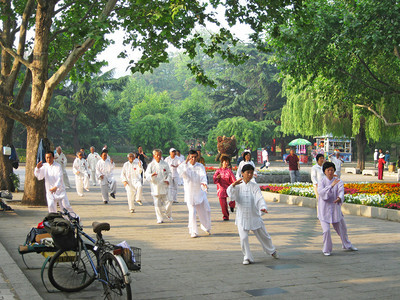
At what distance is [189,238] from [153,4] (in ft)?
20.4

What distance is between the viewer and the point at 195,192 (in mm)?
10281

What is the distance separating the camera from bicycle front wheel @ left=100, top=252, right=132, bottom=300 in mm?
4938

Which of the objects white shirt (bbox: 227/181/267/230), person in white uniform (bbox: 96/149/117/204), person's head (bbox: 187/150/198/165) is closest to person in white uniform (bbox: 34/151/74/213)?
person's head (bbox: 187/150/198/165)

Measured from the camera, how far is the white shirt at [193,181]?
1023 cm

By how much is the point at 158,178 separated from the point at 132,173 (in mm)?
2713

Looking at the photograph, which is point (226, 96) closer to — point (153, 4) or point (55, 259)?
point (153, 4)

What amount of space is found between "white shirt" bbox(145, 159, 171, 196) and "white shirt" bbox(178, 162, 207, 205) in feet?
5.08

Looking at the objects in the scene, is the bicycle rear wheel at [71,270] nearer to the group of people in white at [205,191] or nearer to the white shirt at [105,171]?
the group of people in white at [205,191]

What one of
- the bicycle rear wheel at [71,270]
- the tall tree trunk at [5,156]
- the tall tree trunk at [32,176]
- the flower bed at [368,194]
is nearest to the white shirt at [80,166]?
the tall tree trunk at [5,156]

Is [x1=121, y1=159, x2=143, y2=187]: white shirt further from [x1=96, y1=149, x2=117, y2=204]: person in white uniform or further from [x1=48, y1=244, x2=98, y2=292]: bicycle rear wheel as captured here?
[x1=48, y1=244, x2=98, y2=292]: bicycle rear wheel

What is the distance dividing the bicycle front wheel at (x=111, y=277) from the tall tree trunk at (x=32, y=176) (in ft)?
31.6

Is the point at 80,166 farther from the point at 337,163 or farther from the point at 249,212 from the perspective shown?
the point at 249,212

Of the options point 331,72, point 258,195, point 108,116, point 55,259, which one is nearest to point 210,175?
point 331,72

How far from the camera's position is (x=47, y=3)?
1448cm
